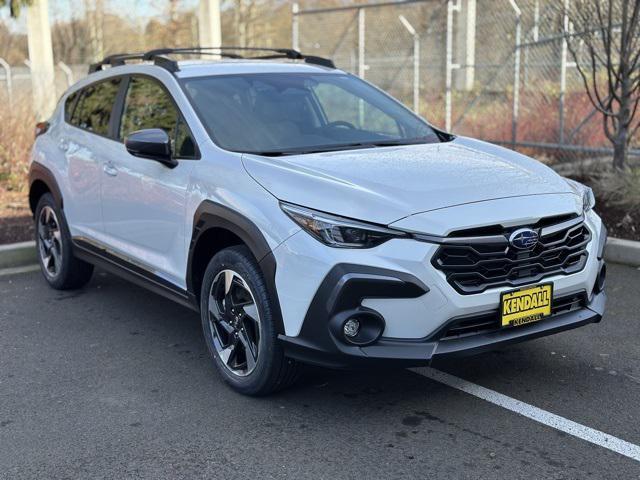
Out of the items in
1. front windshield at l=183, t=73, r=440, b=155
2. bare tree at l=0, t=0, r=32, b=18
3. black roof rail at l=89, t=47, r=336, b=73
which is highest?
bare tree at l=0, t=0, r=32, b=18

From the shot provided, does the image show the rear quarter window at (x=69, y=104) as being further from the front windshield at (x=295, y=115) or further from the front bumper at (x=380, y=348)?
the front bumper at (x=380, y=348)

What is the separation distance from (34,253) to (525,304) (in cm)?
521

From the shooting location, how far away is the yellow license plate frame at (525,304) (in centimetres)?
366

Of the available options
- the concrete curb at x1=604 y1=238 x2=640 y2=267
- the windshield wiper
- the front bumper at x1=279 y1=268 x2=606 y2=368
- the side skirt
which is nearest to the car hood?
the windshield wiper

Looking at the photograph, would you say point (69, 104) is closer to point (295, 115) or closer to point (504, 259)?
point (295, 115)

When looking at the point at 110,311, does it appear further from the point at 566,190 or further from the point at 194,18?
the point at 194,18

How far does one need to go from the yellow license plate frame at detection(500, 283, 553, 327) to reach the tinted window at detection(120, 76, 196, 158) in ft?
6.45

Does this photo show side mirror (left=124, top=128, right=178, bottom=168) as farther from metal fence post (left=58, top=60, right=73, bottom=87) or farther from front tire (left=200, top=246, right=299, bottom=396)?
metal fence post (left=58, top=60, right=73, bottom=87)

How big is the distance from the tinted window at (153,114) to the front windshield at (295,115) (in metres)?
0.16

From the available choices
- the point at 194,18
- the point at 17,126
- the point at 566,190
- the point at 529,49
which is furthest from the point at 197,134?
the point at 194,18

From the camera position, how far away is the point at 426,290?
3.49 meters

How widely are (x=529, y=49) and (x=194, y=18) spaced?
1904cm

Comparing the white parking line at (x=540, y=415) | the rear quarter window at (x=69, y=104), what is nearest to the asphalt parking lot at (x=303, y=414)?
the white parking line at (x=540, y=415)

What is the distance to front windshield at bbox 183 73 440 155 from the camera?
460 centimetres
